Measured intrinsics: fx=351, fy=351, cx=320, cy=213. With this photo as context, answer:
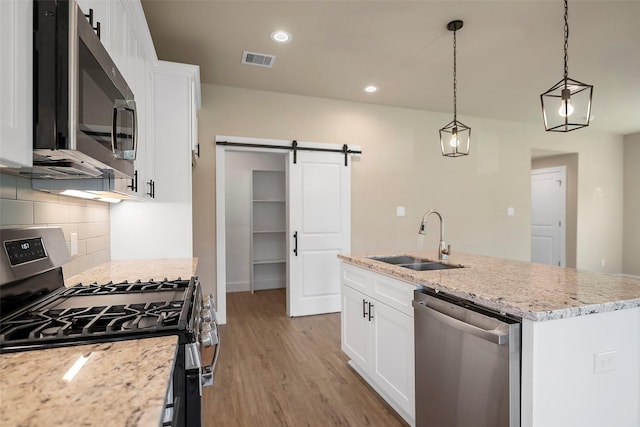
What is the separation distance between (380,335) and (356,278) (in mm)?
477

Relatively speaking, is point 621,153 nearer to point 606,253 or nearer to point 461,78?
point 606,253

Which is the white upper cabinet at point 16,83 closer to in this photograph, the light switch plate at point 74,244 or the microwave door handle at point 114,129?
the microwave door handle at point 114,129

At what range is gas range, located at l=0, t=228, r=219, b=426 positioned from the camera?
978 mm

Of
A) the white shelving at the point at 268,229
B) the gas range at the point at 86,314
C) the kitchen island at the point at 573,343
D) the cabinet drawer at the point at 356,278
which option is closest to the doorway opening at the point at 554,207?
the white shelving at the point at 268,229

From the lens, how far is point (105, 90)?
3.70 feet

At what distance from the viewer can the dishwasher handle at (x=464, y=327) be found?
1314mm

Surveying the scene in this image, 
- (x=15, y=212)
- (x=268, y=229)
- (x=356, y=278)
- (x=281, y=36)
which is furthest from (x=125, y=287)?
(x=268, y=229)

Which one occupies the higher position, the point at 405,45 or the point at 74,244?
the point at 405,45

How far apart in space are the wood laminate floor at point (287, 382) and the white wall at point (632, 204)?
621cm

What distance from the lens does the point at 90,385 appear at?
73 cm

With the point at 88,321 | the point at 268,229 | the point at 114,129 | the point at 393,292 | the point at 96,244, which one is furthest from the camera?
the point at 268,229

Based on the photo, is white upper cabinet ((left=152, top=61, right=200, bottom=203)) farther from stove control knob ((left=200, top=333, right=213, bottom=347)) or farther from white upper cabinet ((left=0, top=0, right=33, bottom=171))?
white upper cabinet ((left=0, top=0, right=33, bottom=171))

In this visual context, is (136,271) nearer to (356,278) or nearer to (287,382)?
(287,382)

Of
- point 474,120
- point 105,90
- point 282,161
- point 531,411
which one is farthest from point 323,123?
point 531,411
